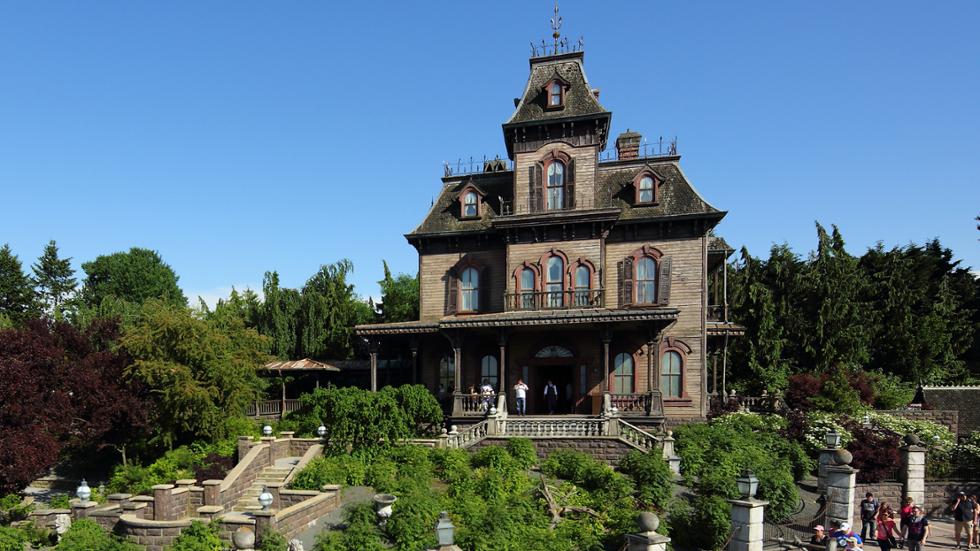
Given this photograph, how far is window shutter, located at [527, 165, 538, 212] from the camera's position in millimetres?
25281

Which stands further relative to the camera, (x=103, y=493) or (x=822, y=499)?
(x=103, y=493)

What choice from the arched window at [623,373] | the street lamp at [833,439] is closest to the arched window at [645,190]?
the arched window at [623,373]

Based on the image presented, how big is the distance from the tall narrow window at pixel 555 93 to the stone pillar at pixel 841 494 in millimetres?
17910

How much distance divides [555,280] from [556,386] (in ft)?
15.5

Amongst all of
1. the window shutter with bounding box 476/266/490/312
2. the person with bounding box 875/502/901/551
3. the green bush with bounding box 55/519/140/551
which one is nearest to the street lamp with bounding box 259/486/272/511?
the green bush with bounding box 55/519/140/551

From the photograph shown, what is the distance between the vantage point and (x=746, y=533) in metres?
11.1

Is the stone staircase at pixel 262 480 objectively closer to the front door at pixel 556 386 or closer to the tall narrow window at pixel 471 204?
the front door at pixel 556 386

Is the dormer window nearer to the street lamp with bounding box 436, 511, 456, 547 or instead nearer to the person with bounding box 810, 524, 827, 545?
the person with bounding box 810, 524, 827, 545

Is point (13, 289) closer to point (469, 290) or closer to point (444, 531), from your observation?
point (469, 290)

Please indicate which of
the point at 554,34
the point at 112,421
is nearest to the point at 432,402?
the point at 112,421

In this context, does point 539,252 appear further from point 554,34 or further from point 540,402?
point 554,34

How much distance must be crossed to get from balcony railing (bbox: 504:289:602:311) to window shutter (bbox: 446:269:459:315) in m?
2.73

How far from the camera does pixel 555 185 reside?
993 inches

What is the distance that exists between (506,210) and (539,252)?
2745mm
